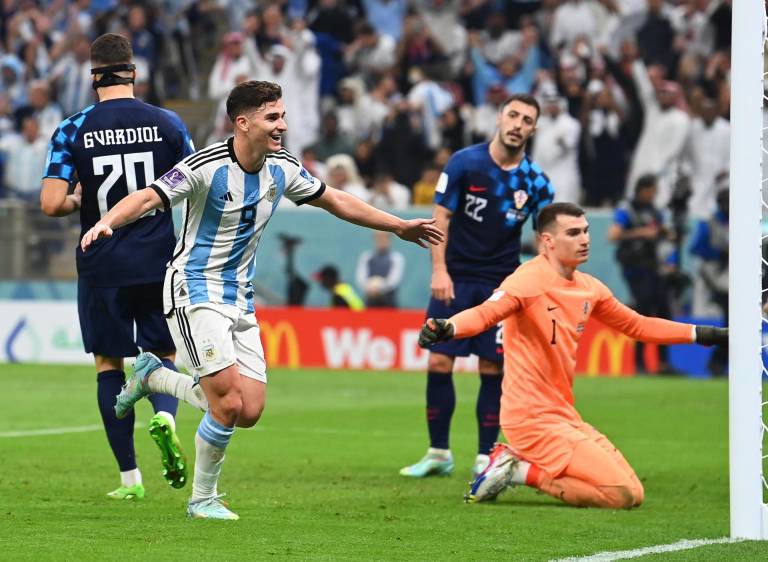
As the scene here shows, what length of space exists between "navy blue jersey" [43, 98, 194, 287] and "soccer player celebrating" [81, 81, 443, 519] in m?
0.82

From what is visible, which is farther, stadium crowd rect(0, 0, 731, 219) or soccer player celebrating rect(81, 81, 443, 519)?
stadium crowd rect(0, 0, 731, 219)

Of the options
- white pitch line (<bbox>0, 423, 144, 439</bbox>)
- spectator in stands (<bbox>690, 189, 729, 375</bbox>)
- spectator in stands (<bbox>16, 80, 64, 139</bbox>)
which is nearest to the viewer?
white pitch line (<bbox>0, 423, 144, 439</bbox>)

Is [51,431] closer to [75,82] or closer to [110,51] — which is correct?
[110,51]

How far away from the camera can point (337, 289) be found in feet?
61.3

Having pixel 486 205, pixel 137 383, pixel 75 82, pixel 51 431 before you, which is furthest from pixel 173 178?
pixel 75 82

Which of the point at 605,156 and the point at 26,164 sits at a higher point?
the point at 26,164

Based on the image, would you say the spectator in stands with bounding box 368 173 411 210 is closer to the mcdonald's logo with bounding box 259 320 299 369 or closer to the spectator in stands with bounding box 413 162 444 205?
the spectator in stands with bounding box 413 162 444 205

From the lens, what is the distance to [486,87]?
838 inches

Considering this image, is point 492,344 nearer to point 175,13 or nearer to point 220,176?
point 220,176

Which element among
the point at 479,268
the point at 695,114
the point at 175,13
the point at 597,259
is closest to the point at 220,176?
the point at 479,268

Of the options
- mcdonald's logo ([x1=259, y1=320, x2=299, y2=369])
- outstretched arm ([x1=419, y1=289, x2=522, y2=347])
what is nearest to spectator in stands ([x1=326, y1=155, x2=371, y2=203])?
mcdonald's logo ([x1=259, y1=320, x2=299, y2=369])

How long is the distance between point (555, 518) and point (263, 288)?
11524 mm

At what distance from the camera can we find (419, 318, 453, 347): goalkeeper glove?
22.5 feet

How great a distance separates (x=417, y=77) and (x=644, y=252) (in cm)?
505
